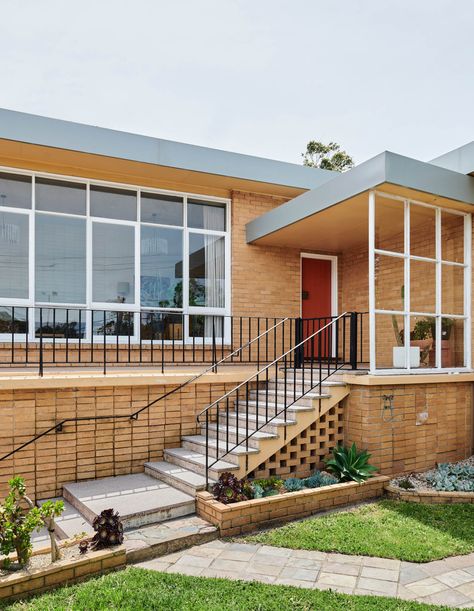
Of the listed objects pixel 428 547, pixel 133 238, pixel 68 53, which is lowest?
pixel 428 547

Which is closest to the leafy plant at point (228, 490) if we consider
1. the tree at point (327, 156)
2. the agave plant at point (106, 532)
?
the agave plant at point (106, 532)

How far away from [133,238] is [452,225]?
16.9 ft

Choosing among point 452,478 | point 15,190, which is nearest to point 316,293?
point 452,478

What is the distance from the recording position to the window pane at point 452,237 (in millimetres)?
7645

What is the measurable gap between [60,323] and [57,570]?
4.49m

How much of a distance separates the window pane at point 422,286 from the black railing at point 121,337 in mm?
1996

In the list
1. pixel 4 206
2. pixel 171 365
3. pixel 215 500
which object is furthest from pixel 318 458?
pixel 4 206

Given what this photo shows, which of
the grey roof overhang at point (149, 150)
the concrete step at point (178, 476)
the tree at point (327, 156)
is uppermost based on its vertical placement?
the tree at point (327, 156)

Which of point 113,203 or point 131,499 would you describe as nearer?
point 131,499

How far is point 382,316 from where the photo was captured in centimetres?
709

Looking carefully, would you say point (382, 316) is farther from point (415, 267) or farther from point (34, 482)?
point (34, 482)

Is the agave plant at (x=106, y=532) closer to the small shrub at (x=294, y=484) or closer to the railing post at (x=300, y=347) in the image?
the small shrub at (x=294, y=484)

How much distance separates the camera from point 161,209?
882cm

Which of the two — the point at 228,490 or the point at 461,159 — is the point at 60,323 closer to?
the point at 228,490
